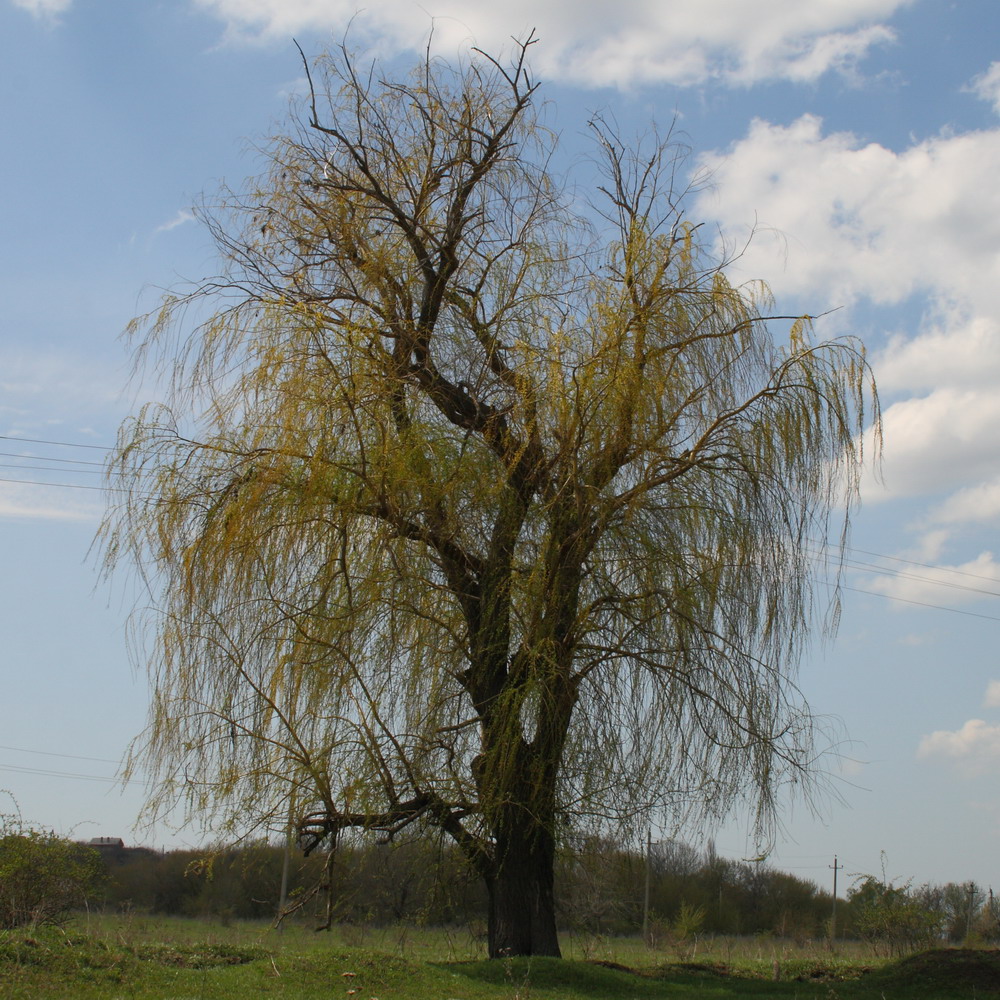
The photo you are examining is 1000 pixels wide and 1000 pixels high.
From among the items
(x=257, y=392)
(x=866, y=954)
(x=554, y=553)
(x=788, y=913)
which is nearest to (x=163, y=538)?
(x=257, y=392)

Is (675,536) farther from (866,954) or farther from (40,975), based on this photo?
(866,954)

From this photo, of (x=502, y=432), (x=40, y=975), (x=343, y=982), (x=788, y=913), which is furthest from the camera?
(x=788, y=913)

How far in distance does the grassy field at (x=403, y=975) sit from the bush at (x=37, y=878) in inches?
23.5

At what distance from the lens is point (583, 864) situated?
893 centimetres

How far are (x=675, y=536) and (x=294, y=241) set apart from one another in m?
4.77

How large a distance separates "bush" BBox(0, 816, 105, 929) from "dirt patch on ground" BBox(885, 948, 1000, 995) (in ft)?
29.2

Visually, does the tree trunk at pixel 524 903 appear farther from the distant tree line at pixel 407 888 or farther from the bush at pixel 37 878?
the bush at pixel 37 878

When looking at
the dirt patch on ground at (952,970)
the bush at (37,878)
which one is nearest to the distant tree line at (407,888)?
the bush at (37,878)

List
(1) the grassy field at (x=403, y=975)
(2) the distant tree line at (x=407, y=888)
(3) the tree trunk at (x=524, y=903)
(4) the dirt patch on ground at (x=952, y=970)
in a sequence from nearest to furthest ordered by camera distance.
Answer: (1) the grassy field at (x=403, y=975) → (2) the distant tree line at (x=407, y=888) → (3) the tree trunk at (x=524, y=903) → (4) the dirt patch on ground at (x=952, y=970)

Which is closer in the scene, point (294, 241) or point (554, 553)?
point (554, 553)

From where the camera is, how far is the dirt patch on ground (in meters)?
10.1

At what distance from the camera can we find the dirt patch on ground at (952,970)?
1013 cm

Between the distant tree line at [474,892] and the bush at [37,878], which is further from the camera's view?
the bush at [37,878]

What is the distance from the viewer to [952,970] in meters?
10.6
